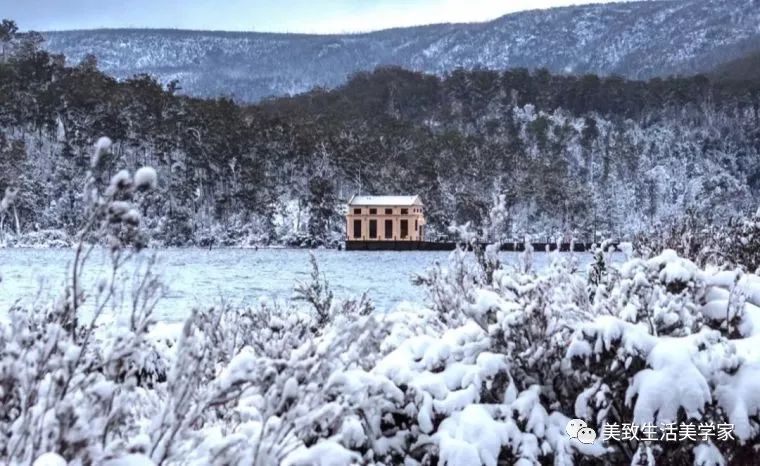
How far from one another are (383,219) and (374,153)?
2014 cm

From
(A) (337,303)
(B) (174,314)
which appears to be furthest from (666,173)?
(A) (337,303)

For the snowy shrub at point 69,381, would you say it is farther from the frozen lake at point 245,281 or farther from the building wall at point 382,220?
the building wall at point 382,220

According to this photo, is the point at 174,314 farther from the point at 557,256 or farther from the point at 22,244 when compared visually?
the point at 22,244

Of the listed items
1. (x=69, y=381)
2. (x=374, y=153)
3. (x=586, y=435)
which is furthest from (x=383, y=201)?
(x=69, y=381)

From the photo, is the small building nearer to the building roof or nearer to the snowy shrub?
the building roof

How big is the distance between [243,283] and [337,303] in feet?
72.9

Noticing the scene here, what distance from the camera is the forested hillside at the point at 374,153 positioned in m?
76.1

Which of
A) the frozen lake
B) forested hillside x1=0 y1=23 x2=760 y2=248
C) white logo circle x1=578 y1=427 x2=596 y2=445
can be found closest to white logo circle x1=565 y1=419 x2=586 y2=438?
white logo circle x1=578 y1=427 x2=596 y2=445

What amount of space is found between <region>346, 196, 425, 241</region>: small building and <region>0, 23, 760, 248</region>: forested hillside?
6072 millimetres

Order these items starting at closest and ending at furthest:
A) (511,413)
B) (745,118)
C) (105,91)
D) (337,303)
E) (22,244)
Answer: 1. (511,413)
2. (337,303)
3. (22,244)
4. (105,91)
5. (745,118)

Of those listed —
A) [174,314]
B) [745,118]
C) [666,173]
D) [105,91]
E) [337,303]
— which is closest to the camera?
[337,303]

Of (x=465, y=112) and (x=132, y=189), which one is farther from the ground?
(x=465, y=112)

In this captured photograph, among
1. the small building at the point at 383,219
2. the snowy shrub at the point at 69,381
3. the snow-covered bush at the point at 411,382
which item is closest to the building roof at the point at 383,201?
the small building at the point at 383,219

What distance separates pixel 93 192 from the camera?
8.02 feet
